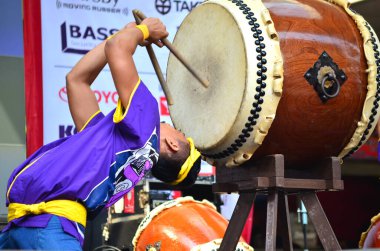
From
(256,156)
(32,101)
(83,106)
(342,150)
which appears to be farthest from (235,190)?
(32,101)

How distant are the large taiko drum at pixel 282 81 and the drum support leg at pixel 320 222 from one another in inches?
4.9

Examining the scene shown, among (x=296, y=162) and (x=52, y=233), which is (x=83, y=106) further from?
(x=296, y=162)

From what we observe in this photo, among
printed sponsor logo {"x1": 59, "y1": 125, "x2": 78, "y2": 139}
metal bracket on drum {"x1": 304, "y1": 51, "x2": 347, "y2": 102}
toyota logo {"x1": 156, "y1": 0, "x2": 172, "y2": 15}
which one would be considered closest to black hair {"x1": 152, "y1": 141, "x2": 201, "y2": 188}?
metal bracket on drum {"x1": 304, "y1": 51, "x2": 347, "y2": 102}

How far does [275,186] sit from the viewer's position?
2420mm

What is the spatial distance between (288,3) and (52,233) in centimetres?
105

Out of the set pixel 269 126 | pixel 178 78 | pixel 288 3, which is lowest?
pixel 269 126

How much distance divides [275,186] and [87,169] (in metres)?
0.62

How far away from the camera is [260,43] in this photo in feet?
7.74

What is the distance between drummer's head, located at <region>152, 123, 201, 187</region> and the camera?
2.37 meters

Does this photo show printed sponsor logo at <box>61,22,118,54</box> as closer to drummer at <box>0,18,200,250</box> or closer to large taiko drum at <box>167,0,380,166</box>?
large taiko drum at <box>167,0,380,166</box>

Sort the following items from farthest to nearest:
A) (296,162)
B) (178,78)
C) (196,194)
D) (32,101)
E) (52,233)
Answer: (196,194) → (32,101) → (178,78) → (296,162) → (52,233)

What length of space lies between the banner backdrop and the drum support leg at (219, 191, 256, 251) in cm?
119

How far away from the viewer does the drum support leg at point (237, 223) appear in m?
2.52

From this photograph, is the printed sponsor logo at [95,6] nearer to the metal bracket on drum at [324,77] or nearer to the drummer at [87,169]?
the drummer at [87,169]
